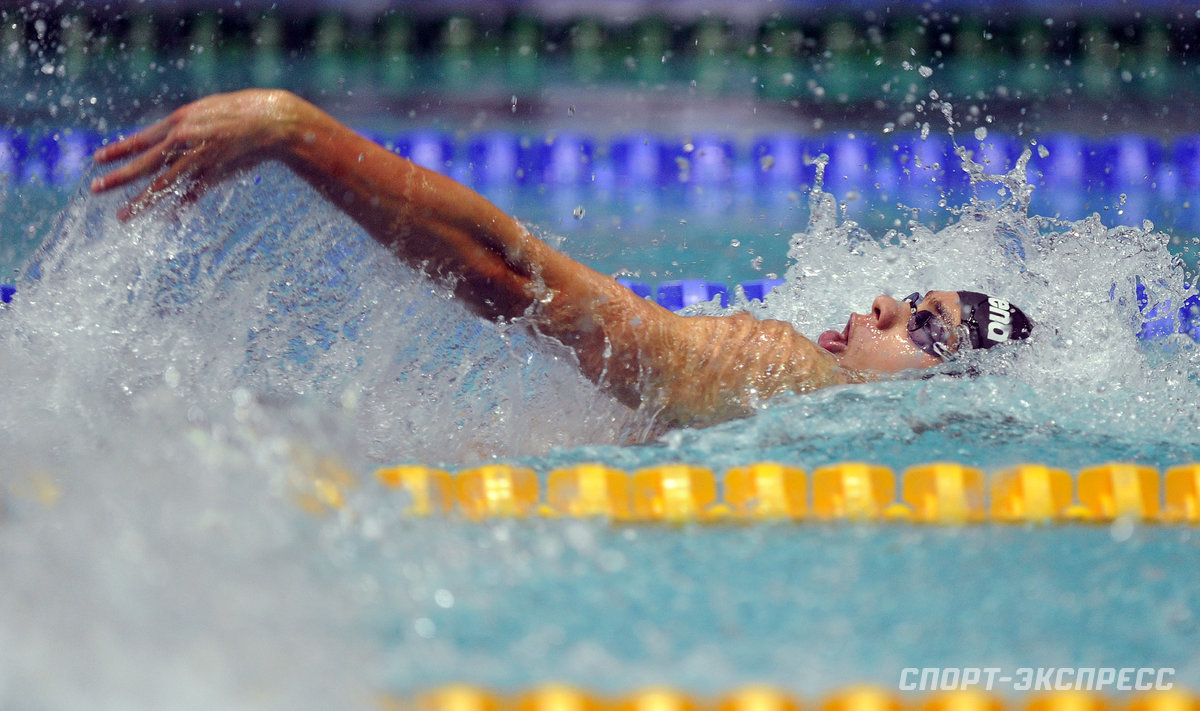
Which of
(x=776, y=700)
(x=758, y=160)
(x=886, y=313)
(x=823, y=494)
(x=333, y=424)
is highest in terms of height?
(x=758, y=160)

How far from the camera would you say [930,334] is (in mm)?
2086

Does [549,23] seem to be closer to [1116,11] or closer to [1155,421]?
[1116,11]

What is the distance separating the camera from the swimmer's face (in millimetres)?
2084

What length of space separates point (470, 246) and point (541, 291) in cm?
15

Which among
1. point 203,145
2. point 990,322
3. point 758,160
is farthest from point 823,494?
point 758,160

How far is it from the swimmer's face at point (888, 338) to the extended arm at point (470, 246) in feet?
0.52

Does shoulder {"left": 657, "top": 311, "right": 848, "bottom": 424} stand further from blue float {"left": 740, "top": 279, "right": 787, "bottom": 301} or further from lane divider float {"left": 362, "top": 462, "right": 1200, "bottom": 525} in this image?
blue float {"left": 740, "top": 279, "right": 787, "bottom": 301}

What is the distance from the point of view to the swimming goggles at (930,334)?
2070mm

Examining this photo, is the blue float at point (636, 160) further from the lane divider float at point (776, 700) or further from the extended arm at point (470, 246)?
the lane divider float at point (776, 700)

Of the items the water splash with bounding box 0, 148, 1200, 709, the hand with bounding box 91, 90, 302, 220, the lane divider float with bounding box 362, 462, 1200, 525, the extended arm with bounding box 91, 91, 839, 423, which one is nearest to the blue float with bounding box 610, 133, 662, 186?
the water splash with bounding box 0, 148, 1200, 709

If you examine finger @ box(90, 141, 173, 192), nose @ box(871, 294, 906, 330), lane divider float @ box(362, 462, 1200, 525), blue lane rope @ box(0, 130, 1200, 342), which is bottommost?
lane divider float @ box(362, 462, 1200, 525)

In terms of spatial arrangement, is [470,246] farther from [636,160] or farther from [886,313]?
[636,160]

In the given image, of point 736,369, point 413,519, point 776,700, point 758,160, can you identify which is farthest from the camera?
point 758,160

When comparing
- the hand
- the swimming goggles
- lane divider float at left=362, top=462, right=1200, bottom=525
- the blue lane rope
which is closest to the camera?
the hand
